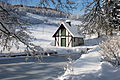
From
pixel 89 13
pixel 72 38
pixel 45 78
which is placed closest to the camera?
pixel 89 13

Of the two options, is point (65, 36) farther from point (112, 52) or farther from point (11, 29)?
point (11, 29)

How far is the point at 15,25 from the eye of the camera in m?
5.91

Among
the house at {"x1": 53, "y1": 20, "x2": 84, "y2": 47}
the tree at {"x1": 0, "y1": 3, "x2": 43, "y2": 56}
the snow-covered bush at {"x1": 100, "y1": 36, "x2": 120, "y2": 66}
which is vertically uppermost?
the house at {"x1": 53, "y1": 20, "x2": 84, "y2": 47}

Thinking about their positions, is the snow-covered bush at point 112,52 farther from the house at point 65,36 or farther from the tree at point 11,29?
the house at point 65,36

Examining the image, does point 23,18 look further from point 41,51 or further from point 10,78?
point 10,78

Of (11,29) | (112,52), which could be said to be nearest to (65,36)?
(112,52)

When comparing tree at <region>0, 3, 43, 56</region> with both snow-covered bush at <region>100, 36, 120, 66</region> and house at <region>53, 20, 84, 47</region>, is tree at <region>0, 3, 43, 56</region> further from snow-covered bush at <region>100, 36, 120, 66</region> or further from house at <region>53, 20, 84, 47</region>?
house at <region>53, 20, 84, 47</region>

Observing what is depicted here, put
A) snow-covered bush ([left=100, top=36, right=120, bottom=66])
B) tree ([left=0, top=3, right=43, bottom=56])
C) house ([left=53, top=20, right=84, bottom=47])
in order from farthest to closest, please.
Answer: house ([left=53, top=20, right=84, bottom=47]), snow-covered bush ([left=100, top=36, right=120, bottom=66]), tree ([left=0, top=3, right=43, bottom=56])

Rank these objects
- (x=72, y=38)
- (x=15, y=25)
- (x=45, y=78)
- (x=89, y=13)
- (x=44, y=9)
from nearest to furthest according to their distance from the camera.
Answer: (x=44, y=9) < (x=15, y=25) < (x=89, y=13) < (x=45, y=78) < (x=72, y=38)

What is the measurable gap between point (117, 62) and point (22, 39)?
22.0 ft

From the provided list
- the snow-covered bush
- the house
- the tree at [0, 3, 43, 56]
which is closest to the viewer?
the tree at [0, 3, 43, 56]

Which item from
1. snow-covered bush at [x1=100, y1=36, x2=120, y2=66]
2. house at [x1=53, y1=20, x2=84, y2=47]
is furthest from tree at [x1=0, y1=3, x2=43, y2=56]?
house at [x1=53, y1=20, x2=84, y2=47]

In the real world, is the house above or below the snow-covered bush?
above

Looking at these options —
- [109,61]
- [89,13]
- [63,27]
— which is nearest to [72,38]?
[63,27]
